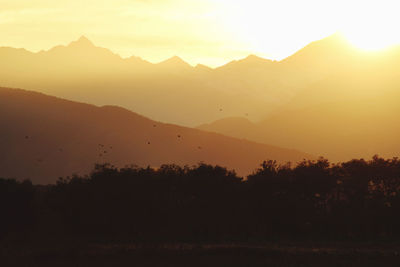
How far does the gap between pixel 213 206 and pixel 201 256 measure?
2295 cm

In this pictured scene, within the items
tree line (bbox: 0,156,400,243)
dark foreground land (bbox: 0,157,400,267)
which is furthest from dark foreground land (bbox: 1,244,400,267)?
tree line (bbox: 0,156,400,243)

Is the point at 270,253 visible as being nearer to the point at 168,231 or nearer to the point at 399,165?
the point at 168,231

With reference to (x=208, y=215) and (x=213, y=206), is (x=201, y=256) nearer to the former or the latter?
(x=208, y=215)

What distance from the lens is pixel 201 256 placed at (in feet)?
168

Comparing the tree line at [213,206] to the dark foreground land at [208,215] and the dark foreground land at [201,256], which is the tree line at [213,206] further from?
the dark foreground land at [201,256]

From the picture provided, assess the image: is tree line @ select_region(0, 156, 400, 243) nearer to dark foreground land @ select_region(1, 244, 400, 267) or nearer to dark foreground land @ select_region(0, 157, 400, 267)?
dark foreground land @ select_region(0, 157, 400, 267)

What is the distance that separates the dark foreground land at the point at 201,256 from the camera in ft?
156

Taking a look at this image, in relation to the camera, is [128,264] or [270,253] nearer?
[128,264]

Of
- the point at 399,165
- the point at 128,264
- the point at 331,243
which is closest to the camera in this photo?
the point at 128,264

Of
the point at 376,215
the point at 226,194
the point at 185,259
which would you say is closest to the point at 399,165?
the point at 376,215

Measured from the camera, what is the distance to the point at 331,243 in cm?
6034

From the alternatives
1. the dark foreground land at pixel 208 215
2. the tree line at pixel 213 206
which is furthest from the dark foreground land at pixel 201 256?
the tree line at pixel 213 206

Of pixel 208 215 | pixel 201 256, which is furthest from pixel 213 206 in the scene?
pixel 201 256

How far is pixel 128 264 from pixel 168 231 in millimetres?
20776
